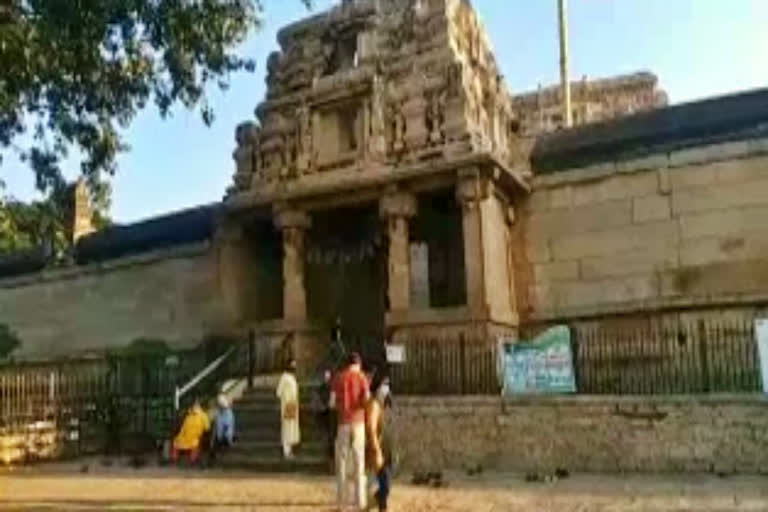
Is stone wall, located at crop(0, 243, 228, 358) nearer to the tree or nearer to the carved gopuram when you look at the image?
the carved gopuram

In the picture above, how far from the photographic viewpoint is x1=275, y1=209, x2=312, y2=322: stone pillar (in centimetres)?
1873

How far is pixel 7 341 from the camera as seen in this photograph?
25344mm

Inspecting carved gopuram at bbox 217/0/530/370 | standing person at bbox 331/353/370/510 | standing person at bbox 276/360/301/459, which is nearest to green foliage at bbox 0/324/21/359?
carved gopuram at bbox 217/0/530/370

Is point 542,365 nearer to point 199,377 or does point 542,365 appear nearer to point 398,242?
point 398,242

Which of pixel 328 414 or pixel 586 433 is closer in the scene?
pixel 586 433

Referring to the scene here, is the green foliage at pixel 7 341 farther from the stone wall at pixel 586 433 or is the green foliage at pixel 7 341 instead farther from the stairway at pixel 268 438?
the stone wall at pixel 586 433

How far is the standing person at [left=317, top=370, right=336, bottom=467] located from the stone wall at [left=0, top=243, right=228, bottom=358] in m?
6.09

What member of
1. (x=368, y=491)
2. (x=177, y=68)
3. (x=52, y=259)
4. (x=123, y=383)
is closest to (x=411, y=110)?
(x=177, y=68)

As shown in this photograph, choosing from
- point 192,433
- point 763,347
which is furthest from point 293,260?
point 763,347

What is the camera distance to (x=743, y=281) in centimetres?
1672

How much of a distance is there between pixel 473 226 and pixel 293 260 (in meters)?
3.94

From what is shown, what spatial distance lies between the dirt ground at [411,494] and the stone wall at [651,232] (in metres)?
5.93

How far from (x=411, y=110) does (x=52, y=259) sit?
1290cm

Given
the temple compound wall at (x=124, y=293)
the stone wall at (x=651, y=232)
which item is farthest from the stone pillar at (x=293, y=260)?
the stone wall at (x=651, y=232)
